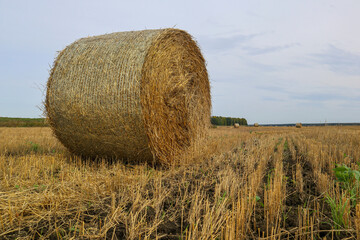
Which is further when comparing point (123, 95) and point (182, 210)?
point (123, 95)

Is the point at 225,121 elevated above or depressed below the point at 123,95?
below

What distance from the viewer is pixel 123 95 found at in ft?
16.2

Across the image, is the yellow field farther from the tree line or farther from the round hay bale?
the tree line

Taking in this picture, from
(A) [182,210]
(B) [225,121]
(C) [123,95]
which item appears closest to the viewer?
(A) [182,210]

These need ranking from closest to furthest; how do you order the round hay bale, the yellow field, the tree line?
the yellow field
the round hay bale
the tree line

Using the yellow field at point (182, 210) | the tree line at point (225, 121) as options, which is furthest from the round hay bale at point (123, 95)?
the tree line at point (225, 121)

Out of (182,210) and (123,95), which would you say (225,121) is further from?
(182,210)

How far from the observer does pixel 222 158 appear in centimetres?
570

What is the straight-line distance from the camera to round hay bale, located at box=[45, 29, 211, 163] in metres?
4.97

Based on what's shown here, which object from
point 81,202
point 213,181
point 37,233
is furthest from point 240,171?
point 37,233

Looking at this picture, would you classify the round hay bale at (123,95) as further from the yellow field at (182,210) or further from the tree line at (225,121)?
the tree line at (225,121)

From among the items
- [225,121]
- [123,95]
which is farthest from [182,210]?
[225,121]

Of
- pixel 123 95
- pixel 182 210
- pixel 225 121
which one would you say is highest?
pixel 123 95

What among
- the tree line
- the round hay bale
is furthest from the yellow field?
the tree line
